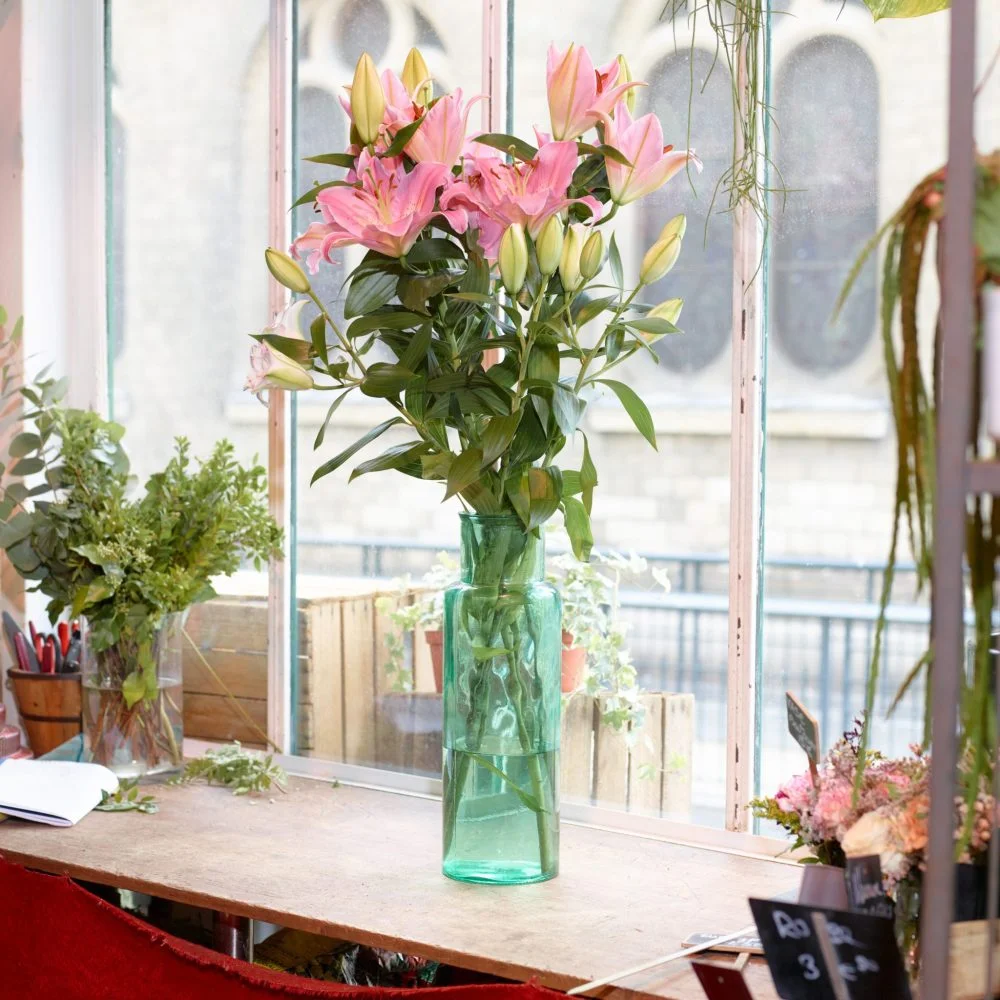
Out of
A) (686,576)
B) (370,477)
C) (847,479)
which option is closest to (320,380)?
(370,477)

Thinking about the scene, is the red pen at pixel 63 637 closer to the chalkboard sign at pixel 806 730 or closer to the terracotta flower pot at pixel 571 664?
the terracotta flower pot at pixel 571 664

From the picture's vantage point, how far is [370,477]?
2199 millimetres

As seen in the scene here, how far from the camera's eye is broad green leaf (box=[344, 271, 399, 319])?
1.56 metres

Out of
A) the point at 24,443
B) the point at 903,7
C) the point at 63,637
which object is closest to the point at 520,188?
the point at 903,7

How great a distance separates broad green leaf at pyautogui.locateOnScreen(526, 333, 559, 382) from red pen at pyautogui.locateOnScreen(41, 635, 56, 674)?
3.78ft

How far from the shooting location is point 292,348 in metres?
1.66

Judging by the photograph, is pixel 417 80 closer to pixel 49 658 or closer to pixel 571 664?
pixel 571 664

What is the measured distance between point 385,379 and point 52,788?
82 centimetres

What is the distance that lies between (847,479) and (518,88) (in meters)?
0.78

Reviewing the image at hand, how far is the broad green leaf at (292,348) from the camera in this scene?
5.44ft

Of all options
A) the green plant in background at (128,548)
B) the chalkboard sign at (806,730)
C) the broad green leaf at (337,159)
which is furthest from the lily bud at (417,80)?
the chalkboard sign at (806,730)

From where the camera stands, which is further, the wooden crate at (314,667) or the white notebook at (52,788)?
the wooden crate at (314,667)

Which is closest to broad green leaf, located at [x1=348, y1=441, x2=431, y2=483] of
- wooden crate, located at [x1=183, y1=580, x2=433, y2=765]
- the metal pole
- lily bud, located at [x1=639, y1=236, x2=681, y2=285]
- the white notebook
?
lily bud, located at [x1=639, y1=236, x2=681, y2=285]

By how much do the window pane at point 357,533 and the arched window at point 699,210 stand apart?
0.37 metres
